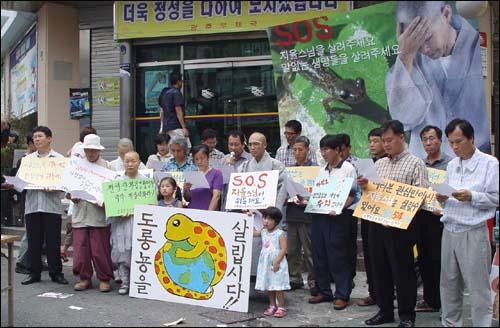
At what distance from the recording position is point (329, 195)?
619 centimetres

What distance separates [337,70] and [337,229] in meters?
3.51

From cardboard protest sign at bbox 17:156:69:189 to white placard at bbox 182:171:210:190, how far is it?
1.69 m

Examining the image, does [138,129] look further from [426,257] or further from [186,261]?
[426,257]

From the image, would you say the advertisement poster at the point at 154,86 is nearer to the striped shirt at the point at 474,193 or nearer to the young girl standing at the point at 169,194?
the young girl standing at the point at 169,194

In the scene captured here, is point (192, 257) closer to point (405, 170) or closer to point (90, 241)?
point (90, 241)

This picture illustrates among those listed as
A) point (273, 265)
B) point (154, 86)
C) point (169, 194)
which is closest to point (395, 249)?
point (273, 265)

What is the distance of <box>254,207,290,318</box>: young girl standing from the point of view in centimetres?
596

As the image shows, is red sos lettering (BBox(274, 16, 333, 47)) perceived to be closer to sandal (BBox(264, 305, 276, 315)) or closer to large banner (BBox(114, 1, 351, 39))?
large banner (BBox(114, 1, 351, 39))

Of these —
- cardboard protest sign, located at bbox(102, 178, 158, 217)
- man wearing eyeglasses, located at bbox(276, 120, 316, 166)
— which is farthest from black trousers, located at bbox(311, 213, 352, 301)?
cardboard protest sign, located at bbox(102, 178, 158, 217)

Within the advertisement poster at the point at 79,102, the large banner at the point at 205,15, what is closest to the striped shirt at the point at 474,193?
the large banner at the point at 205,15

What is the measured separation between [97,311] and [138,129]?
671 cm

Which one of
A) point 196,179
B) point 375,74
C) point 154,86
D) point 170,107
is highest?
point 154,86

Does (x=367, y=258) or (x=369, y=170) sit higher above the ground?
(x=369, y=170)

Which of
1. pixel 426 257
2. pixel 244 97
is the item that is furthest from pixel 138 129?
pixel 426 257
